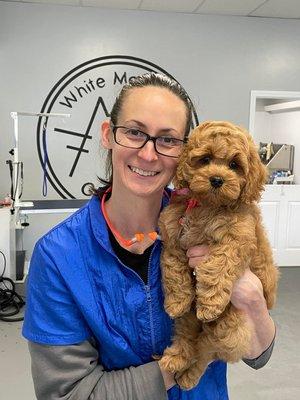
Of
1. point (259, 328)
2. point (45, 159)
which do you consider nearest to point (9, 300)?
point (45, 159)

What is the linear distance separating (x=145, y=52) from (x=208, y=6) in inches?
32.0

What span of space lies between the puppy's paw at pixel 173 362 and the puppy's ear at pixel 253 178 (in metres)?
0.42

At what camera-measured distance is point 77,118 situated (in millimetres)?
4324

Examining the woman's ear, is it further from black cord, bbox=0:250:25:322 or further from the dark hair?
black cord, bbox=0:250:25:322

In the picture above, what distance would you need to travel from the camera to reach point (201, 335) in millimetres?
1011

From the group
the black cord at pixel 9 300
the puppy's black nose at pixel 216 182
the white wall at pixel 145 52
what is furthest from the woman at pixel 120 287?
the white wall at pixel 145 52

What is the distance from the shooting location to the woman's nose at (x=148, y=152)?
94 centimetres

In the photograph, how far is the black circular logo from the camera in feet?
14.0

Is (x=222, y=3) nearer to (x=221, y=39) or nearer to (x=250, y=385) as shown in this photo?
(x=221, y=39)

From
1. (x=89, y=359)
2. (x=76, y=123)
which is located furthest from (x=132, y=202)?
(x=76, y=123)

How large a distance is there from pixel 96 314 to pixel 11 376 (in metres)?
1.97

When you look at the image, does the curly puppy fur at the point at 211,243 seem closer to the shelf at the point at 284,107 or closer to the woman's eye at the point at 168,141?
the woman's eye at the point at 168,141

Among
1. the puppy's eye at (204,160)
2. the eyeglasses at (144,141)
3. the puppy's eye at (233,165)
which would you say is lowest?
the puppy's eye at (233,165)

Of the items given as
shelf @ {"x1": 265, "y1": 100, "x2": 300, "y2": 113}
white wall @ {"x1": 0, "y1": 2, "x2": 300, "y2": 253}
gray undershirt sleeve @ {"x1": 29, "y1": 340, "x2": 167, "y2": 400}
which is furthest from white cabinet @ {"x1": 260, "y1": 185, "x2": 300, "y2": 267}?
gray undershirt sleeve @ {"x1": 29, "y1": 340, "x2": 167, "y2": 400}
